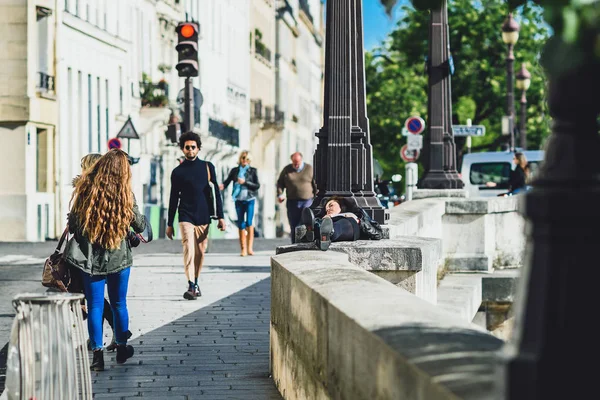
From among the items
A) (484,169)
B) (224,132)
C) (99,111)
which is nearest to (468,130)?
(484,169)

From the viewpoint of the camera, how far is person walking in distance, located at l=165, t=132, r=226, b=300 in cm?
1484

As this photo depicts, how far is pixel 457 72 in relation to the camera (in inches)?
2466

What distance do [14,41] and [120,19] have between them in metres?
8.35

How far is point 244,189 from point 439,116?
134 inches

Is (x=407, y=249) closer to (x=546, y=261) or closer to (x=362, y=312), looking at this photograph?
(x=362, y=312)

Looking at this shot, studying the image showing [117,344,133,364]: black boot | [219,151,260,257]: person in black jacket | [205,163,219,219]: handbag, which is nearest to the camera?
[117,344,133,364]: black boot

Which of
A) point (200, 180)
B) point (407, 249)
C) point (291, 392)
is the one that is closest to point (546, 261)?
point (291, 392)

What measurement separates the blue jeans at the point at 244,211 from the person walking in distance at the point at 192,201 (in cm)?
802

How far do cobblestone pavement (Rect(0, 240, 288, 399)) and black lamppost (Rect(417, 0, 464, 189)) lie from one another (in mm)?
2891

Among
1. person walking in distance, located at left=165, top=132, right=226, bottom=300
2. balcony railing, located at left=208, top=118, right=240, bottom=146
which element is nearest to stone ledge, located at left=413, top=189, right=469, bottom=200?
person walking in distance, located at left=165, top=132, right=226, bottom=300

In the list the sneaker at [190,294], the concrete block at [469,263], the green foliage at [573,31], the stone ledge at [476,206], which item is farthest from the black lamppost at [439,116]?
the green foliage at [573,31]

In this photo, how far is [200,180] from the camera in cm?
1493

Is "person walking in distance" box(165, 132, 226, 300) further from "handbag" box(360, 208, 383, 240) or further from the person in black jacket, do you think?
the person in black jacket

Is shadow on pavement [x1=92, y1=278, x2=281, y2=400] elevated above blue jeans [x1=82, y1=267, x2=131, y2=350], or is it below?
below
